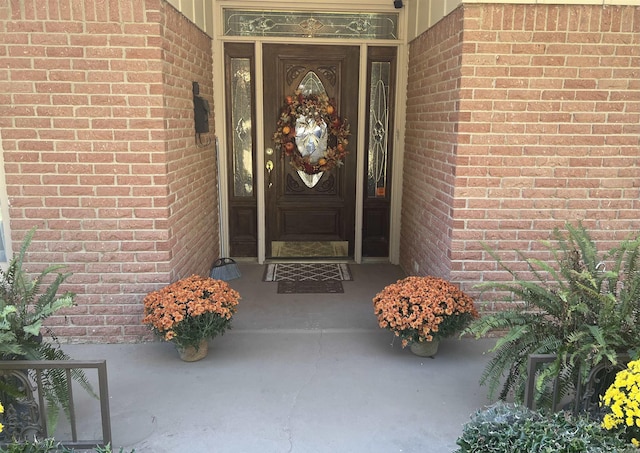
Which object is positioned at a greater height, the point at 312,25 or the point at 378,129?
the point at 312,25

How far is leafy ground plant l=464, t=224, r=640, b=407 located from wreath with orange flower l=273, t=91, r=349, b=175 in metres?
2.95

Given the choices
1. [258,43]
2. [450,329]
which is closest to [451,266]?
[450,329]

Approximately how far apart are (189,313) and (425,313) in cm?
145

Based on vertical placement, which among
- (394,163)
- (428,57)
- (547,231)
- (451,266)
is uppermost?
(428,57)

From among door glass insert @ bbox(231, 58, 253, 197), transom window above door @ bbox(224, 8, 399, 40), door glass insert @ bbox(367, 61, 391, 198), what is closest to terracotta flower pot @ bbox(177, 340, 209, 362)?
door glass insert @ bbox(231, 58, 253, 197)

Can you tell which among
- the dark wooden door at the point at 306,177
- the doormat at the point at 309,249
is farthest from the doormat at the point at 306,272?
the dark wooden door at the point at 306,177

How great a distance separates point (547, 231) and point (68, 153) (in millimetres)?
3307

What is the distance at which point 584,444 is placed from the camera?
6.84ft

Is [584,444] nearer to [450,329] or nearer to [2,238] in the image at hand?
[450,329]

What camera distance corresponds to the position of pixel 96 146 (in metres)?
3.46

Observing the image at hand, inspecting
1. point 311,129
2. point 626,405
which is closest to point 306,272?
point 311,129

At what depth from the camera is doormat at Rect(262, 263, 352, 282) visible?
17.0 feet

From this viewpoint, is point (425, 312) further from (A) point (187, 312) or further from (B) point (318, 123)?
(B) point (318, 123)

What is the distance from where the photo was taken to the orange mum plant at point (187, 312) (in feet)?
10.5
